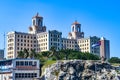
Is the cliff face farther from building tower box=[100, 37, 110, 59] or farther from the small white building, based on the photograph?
building tower box=[100, 37, 110, 59]

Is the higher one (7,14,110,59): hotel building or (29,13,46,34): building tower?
(29,13,46,34): building tower

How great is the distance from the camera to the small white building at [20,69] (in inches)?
4356

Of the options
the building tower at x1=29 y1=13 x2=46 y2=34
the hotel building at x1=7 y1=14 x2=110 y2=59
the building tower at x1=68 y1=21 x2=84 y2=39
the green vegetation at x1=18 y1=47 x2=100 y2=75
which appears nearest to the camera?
the green vegetation at x1=18 y1=47 x2=100 y2=75

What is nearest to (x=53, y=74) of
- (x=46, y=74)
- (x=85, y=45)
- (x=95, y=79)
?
(x=46, y=74)

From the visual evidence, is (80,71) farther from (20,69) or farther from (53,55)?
(20,69)

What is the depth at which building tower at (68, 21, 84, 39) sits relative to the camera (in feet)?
617

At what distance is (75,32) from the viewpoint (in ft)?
618

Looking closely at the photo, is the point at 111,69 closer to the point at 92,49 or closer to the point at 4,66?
the point at 4,66

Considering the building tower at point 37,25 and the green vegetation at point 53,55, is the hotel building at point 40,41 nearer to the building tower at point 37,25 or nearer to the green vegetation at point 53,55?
the building tower at point 37,25

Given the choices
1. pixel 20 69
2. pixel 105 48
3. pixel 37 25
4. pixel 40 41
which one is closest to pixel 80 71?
pixel 20 69

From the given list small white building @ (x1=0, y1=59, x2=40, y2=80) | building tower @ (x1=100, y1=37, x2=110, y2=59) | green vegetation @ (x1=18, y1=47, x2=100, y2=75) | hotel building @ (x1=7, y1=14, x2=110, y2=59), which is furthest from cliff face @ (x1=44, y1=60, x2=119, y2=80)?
building tower @ (x1=100, y1=37, x2=110, y2=59)

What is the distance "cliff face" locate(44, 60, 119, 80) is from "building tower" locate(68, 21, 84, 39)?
66.2m

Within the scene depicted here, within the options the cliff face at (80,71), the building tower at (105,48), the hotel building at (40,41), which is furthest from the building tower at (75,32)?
the cliff face at (80,71)

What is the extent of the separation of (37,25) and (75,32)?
982 inches
